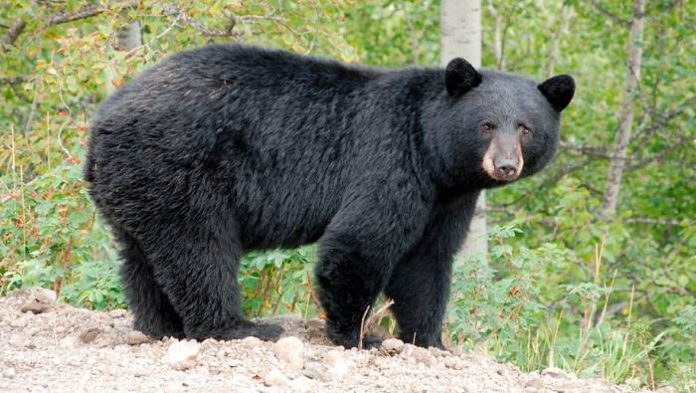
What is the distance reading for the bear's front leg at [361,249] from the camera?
5.64m

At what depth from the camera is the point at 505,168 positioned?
5.62 metres

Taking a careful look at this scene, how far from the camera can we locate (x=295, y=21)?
9273 millimetres

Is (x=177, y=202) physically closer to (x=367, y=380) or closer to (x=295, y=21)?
(x=367, y=380)

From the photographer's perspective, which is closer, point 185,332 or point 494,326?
point 185,332

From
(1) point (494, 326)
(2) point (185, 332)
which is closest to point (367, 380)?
(2) point (185, 332)

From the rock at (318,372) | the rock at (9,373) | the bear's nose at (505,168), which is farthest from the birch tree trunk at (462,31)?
the rock at (9,373)

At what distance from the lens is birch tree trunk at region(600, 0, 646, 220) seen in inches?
453

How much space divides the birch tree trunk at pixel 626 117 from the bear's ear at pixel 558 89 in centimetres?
531

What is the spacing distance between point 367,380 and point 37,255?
3.02 metres

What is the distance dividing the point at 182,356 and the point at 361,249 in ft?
3.98

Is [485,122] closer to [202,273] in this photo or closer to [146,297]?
[202,273]

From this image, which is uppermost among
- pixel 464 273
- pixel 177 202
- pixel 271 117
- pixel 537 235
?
pixel 271 117

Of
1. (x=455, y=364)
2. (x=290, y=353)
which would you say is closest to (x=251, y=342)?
(x=290, y=353)

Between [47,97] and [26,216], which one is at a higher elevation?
[47,97]
